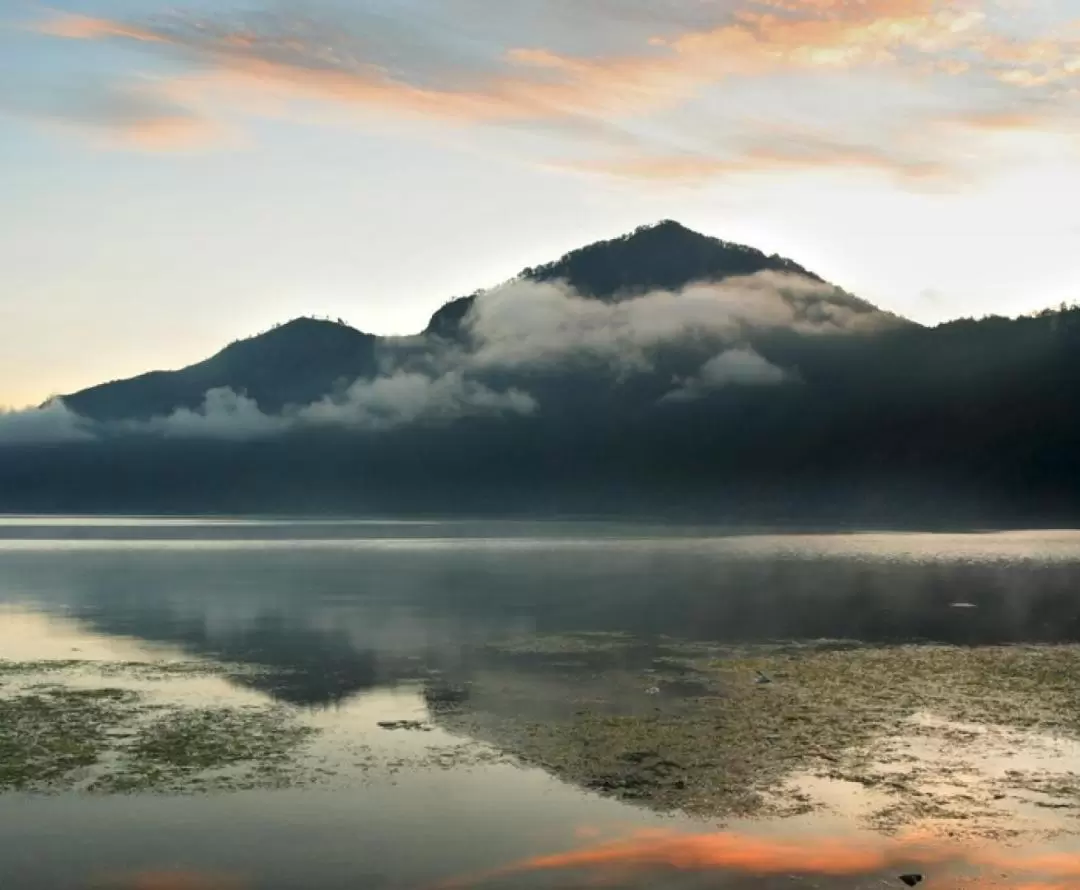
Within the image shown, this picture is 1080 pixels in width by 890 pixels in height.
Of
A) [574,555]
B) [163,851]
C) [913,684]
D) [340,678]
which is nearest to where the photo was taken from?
[163,851]

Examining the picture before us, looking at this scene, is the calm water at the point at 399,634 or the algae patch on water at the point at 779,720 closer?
the calm water at the point at 399,634

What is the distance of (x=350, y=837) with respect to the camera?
23.9 meters

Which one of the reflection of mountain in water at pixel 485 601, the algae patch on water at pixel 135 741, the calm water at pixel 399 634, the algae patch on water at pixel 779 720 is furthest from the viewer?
the reflection of mountain in water at pixel 485 601

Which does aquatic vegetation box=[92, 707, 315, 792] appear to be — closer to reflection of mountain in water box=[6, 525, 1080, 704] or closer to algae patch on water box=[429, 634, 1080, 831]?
reflection of mountain in water box=[6, 525, 1080, 704]

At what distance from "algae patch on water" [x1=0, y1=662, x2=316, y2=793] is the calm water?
1.43 m

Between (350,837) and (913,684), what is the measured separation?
82.1 ft

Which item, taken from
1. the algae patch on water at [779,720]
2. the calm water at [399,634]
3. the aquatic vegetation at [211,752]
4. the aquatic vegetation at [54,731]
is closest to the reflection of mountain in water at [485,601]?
the calm water at [399,634]

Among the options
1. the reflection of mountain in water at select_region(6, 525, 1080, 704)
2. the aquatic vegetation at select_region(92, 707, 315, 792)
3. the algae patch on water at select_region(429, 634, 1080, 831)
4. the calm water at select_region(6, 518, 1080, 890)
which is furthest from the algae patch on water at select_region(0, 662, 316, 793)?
the algae patch on water at select_region(429, 634, 1080, 831)

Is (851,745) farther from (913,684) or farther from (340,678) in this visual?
(340,678)

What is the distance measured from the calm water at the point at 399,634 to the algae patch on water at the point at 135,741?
1.43 meters

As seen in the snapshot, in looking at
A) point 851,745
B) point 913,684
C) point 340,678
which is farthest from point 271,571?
point 851,745

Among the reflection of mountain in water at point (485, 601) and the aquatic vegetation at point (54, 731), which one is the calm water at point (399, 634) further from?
the aquatic vegetation at point (54, 731)

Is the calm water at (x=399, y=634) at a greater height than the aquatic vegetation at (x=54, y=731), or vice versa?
the aquatic vegetation at (x=54, y=731)

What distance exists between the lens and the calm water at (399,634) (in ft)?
74.9
